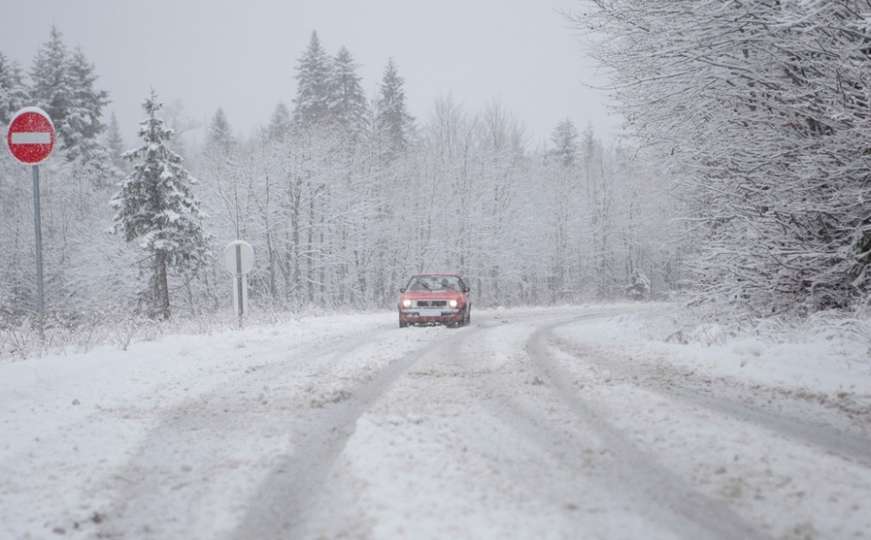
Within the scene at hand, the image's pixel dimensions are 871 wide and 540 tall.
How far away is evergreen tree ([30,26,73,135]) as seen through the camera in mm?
38109

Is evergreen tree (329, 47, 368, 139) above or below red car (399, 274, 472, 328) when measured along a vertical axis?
above

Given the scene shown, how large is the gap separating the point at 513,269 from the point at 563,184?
11.5 metres

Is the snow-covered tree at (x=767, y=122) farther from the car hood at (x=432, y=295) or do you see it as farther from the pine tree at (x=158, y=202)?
the pine tree at (x=158, y=202)

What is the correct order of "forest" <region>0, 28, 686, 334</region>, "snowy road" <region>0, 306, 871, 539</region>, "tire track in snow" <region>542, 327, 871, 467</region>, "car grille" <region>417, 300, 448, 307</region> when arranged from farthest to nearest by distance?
1. "forest" <region>0, 28, 686, 334</region>
2. "car grille" <region>417, 300, 448, 307</region>
3. "tire track in snow" <region>542, 327, 871, 467</region>
4. "snowy road" <region>0, 306, 871, 539</region>

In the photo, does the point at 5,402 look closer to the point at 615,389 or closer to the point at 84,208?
the point at 615,389

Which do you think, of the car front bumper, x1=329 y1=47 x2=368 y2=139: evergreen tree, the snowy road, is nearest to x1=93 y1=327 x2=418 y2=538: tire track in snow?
the snowy road

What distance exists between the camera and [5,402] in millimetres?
5645

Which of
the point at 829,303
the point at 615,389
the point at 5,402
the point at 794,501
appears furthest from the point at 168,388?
the point at 829,303

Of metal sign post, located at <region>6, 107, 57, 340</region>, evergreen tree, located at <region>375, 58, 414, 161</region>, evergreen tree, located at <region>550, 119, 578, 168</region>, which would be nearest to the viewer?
metal sign post, located at <region>6, 107, 57, 340</region>

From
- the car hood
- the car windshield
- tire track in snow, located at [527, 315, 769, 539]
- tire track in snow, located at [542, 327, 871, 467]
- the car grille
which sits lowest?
tire track in snow, located at [542, 327, 871, 467]

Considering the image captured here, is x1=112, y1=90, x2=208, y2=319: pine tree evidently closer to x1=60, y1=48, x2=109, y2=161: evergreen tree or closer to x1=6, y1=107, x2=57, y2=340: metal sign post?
x1=6, y1=107, x2=57, y2=340: metal sign post

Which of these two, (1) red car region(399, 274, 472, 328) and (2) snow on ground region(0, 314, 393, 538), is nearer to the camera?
(2) snow on ground region(0, 314, 393, 538)

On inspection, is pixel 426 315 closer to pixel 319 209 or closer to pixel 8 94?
pixel 319 209

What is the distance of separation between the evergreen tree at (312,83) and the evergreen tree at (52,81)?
1619cm
